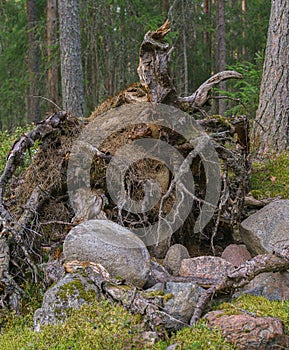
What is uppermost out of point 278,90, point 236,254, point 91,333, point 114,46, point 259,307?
point 114,46

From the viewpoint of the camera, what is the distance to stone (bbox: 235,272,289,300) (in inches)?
161

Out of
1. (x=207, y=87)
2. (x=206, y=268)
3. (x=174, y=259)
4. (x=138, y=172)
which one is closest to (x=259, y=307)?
(x=206, y=268)

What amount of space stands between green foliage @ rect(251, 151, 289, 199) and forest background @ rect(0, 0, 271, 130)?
3.43 meters

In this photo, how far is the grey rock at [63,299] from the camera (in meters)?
3.60

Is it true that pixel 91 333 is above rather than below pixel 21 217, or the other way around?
above

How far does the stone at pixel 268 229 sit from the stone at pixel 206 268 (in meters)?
0.55

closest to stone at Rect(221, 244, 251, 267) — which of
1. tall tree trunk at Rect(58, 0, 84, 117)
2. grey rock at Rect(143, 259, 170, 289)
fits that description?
grey rock at Rect(143, 259, 170, 289)

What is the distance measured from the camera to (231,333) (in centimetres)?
318

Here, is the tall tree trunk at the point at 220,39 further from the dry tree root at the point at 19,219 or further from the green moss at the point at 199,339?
the green moss at the point at 199,339

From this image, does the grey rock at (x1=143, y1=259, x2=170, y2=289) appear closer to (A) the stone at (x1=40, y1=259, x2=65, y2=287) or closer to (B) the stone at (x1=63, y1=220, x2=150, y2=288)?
(B) the stone at (x1=63, y1=220, x2=150, y2=288)

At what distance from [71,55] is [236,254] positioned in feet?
20.3

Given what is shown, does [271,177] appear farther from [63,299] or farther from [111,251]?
[63,299]

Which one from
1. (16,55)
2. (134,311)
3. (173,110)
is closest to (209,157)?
(173,110)

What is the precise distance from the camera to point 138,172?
17.7ft
